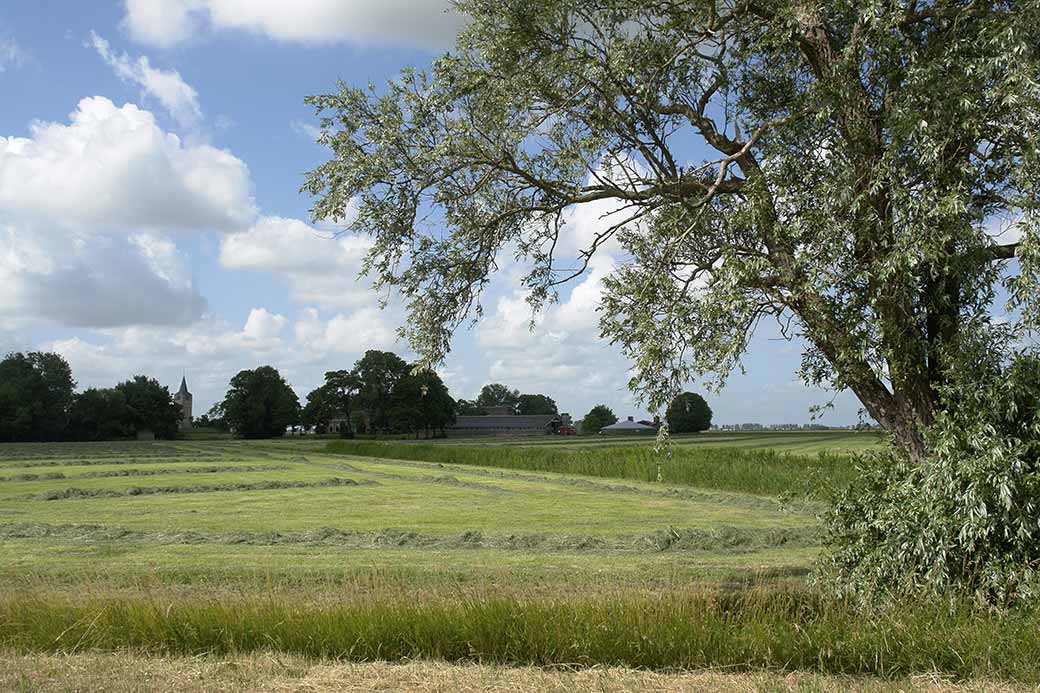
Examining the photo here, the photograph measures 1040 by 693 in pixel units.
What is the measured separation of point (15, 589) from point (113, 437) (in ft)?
320

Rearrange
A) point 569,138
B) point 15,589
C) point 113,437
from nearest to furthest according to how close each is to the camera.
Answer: point 15,589
point 569,138
point 113,437

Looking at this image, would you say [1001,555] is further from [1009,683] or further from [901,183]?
[901,183]

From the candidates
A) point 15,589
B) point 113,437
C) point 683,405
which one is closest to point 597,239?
point 683,405

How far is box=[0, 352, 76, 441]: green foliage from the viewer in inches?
3561

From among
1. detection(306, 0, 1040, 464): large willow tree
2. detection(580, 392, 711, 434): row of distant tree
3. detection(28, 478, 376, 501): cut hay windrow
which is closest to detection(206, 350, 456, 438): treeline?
detection(580, 392, 711, 434): row of distant tree

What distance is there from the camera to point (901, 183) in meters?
9.44

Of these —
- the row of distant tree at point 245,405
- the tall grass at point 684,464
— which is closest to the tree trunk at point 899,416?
the tall grass at point 684,464

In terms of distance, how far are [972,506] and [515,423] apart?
416 ft

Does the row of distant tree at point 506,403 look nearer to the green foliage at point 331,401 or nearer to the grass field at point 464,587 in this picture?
the green foliage at point 331,401

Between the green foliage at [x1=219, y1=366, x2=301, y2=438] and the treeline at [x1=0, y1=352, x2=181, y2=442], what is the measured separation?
7832 millimetres

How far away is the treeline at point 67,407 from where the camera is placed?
299 feet

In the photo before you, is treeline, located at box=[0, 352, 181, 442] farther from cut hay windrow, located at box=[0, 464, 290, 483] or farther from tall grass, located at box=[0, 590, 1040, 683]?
tall grass, located at box=[0, 590, 1040, 683]

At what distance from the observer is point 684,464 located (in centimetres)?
3338

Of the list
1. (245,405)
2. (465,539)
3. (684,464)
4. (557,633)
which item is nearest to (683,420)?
(684,464)
